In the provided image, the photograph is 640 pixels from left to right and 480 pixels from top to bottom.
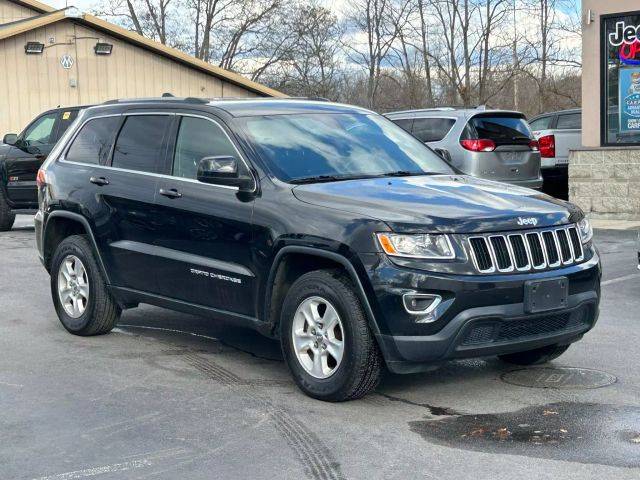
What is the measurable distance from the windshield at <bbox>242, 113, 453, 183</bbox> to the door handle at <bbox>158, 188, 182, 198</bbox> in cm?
66

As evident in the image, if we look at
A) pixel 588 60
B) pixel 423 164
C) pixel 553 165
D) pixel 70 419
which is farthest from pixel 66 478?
pixel 553 165

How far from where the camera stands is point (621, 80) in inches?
646

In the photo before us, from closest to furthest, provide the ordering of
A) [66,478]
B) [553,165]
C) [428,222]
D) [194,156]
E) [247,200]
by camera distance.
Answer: [66,478] < [428,222] < [247,200] < [194,156] < [553,165]

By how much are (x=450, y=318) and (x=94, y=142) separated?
12.0ft

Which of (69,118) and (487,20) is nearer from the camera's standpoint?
(69,118)

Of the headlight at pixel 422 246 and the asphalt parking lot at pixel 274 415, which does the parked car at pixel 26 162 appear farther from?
the headlight at pixel 422 246

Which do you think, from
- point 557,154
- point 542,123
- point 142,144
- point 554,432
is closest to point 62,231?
point 142,144

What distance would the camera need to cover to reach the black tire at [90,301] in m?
7.74

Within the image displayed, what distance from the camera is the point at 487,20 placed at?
34.3 m

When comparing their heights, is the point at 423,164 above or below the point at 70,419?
above

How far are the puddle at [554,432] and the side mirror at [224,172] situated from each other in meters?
1.86

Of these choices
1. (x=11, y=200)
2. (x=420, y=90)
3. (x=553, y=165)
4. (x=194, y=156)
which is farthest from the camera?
(x=420, y=90)

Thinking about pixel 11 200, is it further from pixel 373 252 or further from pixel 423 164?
pixel 373 252

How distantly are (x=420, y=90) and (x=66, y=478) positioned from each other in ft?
113
